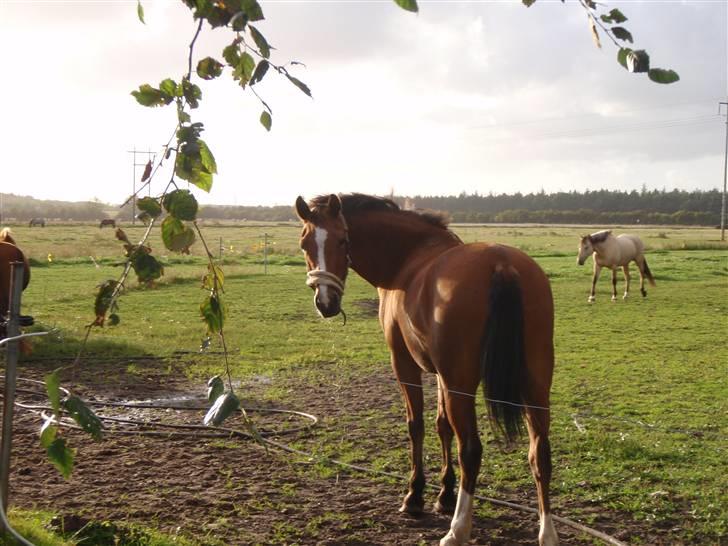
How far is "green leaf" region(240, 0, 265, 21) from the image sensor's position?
175 centimetres

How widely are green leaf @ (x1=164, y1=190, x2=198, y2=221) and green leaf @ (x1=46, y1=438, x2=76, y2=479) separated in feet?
3.29

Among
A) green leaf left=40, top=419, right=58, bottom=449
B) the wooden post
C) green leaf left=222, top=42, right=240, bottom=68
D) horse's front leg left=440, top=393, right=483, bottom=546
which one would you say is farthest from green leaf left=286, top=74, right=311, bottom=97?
horse's front leg left=440, top=393, right=483, bottom=546

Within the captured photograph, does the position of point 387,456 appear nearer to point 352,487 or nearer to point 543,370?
point 352,487

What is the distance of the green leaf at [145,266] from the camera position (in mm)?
1919

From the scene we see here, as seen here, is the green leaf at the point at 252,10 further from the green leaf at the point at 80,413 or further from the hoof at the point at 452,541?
the hoof at the point at 452,541

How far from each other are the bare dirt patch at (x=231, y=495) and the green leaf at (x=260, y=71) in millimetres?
3134

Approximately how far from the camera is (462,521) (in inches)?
154

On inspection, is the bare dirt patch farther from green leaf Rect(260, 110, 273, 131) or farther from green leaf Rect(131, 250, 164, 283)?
green leaf Rect(260, 110, 273, 131)

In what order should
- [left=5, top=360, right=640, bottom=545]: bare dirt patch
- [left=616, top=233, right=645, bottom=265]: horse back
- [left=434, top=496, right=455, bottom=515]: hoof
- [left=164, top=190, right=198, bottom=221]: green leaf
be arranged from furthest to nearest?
[left=616, top=233, right=645, bottom=265]: horse back, [left=434, top=496, right=455, bottom=515]: hoof, [left=5, top=360, right=640, bottom=545]: bare dirt patch, [left=164, top=190, right=198, bottom=221]: green leaf

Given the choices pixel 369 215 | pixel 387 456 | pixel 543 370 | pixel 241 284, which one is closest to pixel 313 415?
pixel 387 456

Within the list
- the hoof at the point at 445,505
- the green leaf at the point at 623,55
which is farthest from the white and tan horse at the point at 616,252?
the green leaf at the point at 623,55

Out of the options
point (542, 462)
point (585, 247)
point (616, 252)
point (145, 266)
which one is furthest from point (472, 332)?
point (585, 247)

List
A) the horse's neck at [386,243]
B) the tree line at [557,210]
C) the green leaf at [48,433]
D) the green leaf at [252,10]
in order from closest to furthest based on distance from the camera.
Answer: the green leaf at [252,10]
the green leaf at [48,433]
the horse's neck at [386,243]
the tree line at [557,210]

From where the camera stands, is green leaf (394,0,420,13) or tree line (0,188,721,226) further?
tree line (0,188,721,226)
